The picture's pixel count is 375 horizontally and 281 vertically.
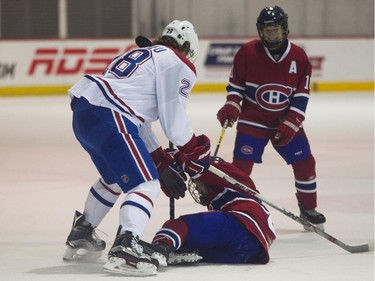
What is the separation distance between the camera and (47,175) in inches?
253

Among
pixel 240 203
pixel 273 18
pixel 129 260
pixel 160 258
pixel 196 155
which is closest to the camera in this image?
pixel 129 260

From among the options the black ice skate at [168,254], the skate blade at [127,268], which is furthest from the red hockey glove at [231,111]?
the skate blade at [127,268]

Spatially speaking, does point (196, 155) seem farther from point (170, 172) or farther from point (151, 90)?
point (151, 90)

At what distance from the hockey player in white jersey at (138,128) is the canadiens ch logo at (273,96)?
0.93 m

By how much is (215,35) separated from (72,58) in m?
2.77

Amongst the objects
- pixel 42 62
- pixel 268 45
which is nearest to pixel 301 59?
pixel 268 45

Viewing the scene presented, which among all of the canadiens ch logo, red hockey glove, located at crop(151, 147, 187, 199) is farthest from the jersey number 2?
the canadiens ch logo

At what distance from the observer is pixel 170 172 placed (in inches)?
153

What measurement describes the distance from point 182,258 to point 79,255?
496 mm

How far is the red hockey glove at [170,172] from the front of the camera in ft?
12.6

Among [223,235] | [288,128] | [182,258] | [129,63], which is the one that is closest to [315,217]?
[288,128]

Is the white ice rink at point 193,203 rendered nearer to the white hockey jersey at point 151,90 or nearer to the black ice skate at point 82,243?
the black ice skate at point 82,243

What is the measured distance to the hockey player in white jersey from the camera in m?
3.64

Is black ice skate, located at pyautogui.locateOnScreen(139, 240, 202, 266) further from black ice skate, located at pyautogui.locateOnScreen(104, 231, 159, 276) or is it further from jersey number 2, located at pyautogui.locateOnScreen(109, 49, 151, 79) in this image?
jersey number 2, located at pyautogui.locateOnScreen(109, 49, 151, 79)
